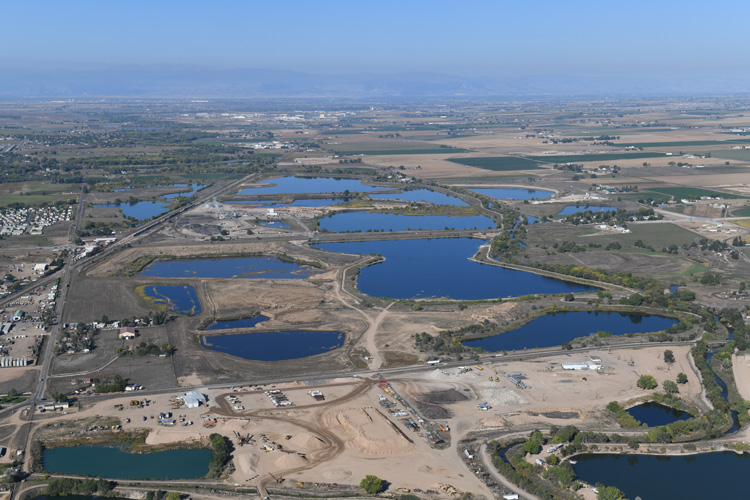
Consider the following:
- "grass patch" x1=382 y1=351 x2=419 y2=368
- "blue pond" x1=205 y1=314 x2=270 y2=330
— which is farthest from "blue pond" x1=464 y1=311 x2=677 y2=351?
"blue pond" x1=205 y1=314 x2=270 y2=330

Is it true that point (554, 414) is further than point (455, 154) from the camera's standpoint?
No

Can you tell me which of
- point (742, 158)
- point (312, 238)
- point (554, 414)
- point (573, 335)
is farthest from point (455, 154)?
point (554, 414)

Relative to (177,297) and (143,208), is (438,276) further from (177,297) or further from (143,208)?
(143,208)

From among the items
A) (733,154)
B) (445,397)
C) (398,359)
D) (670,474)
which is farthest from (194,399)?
(733,154)

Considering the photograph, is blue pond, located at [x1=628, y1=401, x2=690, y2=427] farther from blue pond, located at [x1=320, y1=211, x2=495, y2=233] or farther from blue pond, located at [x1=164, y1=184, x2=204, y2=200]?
blue pond, located at [x1=164, y1=184, x2=204, y2=200]

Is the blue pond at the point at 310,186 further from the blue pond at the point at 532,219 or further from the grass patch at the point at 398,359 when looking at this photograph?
the grass patch at the point at 398,359

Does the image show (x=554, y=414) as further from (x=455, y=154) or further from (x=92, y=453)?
(x=455, y=154)
